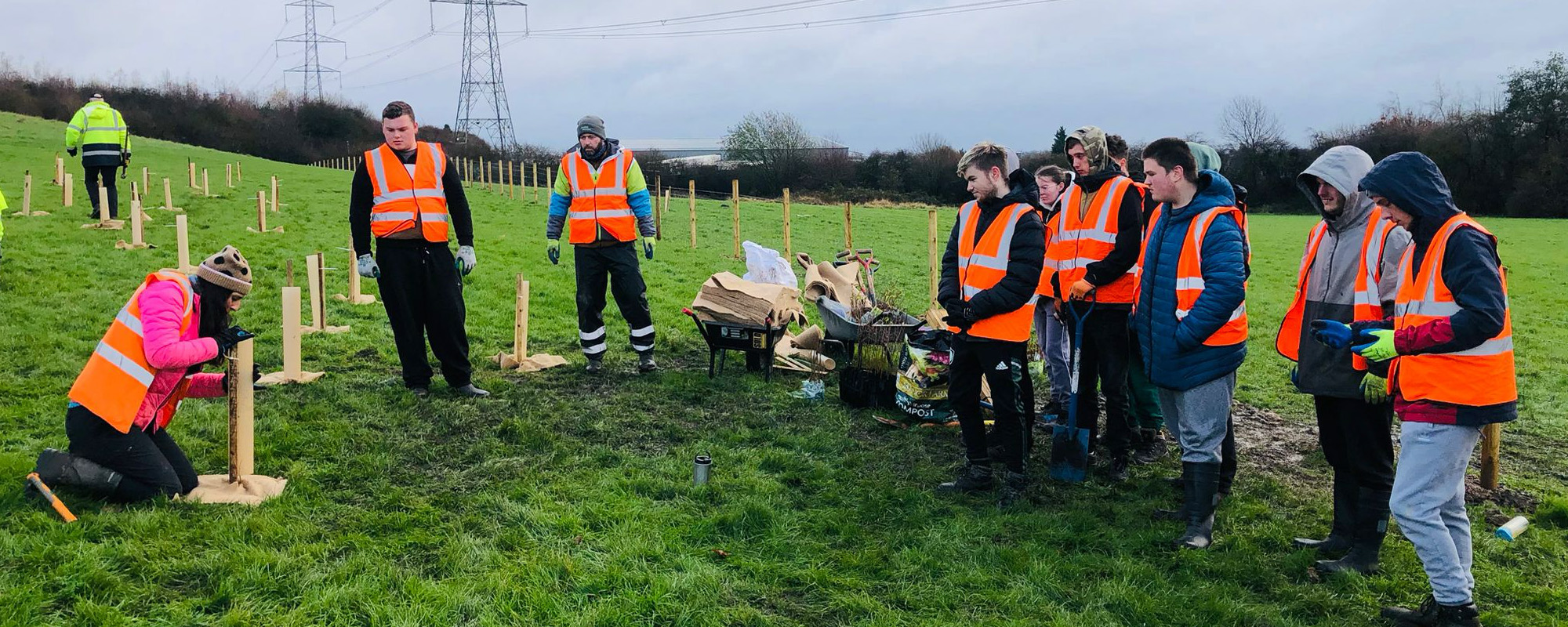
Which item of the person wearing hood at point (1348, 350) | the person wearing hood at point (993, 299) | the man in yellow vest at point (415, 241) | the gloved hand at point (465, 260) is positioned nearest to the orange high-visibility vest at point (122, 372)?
the man in yellow vest at point (415, 241)

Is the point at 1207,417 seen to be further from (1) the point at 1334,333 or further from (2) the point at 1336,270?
(1) the point at 1334,333

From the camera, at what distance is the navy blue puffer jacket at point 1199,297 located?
4.39 m

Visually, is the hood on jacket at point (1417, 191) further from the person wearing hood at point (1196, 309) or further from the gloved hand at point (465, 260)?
the gloved hand at point (465, 260)

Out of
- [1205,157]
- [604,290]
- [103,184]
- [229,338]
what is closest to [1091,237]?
[1205,157]

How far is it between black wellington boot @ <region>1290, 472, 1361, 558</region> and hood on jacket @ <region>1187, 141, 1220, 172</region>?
1.84 meters

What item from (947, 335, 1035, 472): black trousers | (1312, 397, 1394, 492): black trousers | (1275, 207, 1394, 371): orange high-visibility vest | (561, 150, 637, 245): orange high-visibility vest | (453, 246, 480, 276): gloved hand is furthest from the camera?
(561, 150, 637, 245): orange high-visibility vest

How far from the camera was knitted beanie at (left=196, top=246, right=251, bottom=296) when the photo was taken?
14.4 ft

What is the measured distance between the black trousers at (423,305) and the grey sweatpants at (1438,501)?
595cm

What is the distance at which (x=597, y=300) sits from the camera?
7.71 meters

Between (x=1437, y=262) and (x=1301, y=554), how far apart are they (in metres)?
1.67

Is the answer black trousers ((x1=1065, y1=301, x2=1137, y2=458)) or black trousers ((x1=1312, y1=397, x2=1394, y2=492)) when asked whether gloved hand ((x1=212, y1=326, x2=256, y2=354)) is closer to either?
black trousers ((x1=1065, y1=301, x2=1137, y2=458))

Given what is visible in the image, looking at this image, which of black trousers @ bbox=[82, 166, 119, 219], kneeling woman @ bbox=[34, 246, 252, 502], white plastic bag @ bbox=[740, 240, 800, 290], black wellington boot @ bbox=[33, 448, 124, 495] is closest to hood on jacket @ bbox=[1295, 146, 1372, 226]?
kneeling woman @ bbox=[34, 246, 252, 502]

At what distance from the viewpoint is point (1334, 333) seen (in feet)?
11.6

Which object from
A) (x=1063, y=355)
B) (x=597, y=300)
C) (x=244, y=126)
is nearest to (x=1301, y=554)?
(x=1063, y=355)
